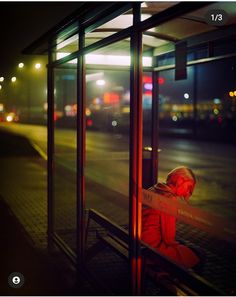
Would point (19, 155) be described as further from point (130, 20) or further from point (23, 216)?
point (130, 20)

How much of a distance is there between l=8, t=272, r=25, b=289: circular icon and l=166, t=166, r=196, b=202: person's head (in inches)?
83.1

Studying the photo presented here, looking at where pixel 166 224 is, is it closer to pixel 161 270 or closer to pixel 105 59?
pixel 161 270

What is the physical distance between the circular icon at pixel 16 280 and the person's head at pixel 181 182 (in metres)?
2.11

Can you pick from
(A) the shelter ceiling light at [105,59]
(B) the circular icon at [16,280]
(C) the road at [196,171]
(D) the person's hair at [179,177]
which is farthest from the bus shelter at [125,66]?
(C) the road at [196,171]

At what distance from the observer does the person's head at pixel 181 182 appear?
474 centimetres

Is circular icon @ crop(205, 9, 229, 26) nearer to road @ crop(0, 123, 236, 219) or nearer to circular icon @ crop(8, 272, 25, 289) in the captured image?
circular icon @ crop(8, 272, 25, 289)

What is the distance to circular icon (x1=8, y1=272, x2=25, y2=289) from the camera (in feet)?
17.7

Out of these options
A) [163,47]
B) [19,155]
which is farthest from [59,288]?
[19,155]

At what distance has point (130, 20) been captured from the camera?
5.31 meters

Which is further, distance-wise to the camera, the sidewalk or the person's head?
the sidewalk

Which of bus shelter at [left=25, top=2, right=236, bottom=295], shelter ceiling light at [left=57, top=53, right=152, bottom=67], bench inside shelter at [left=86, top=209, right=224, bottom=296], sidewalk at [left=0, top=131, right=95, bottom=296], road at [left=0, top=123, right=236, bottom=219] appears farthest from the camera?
road at [left=0, top=123, right=236, bottom=219]

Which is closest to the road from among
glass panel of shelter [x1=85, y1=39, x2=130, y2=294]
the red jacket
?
glass panel of shelter [x1=85, y1=39, x2=130, y2=294]

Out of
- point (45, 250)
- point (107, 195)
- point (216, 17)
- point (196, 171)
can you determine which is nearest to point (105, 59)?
point (216, 17)

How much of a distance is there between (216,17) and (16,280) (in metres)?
3.77
